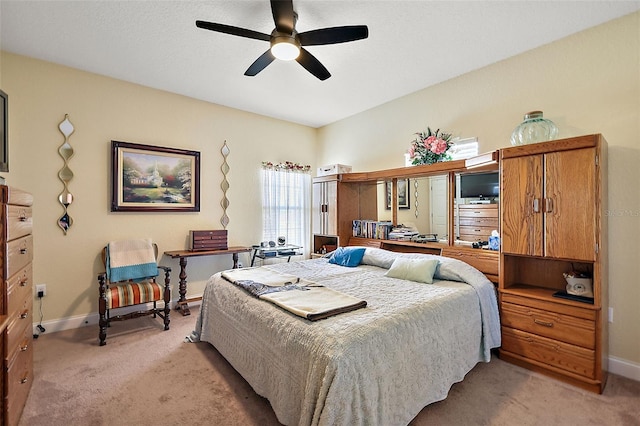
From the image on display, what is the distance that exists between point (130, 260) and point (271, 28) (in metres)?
2.81

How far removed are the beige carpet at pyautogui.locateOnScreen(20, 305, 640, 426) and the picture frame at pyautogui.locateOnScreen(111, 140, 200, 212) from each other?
1667 millimetres

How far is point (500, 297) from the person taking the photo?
2631 mm

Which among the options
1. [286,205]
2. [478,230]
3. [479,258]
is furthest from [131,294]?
[478,230]

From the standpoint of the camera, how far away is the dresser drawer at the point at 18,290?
1681 mm

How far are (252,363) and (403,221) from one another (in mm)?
2471

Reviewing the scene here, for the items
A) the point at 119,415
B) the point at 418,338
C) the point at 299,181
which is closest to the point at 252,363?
the point at 119,415

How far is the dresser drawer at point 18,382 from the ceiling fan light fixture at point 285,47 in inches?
101

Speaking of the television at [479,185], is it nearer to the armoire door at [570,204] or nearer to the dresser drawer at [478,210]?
the dresser drawer at [478,210]

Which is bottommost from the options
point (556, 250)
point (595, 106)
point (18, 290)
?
point (18, 290)

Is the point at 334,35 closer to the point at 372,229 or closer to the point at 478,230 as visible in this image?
the point at 478,230

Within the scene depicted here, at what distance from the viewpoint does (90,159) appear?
3.37 metres

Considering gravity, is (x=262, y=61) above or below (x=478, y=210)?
above

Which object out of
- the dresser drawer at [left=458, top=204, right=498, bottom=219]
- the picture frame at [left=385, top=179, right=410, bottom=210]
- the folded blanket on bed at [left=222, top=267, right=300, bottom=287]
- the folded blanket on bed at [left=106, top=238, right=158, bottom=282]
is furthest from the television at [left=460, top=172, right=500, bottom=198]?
the folded blanket on bed at [left=106, top=238, right=158, bottom=282]

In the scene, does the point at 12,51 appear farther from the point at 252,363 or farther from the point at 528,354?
the point at 528,354
